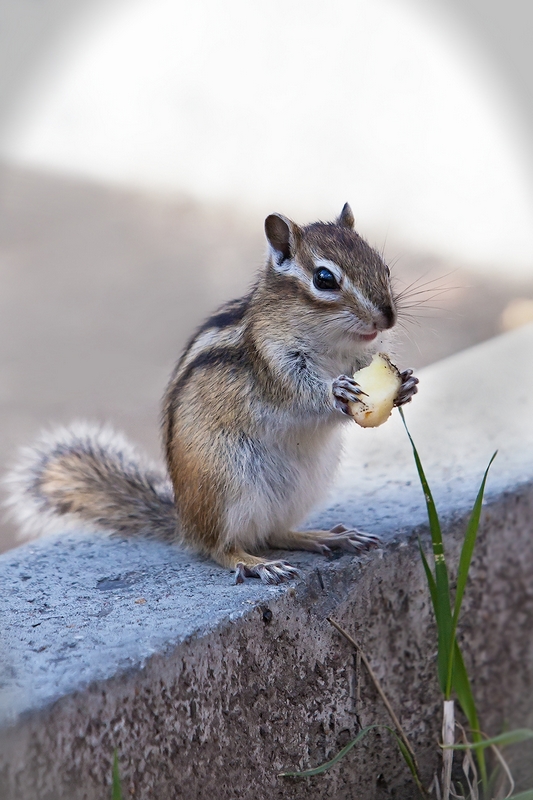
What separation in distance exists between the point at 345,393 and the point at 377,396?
81mm

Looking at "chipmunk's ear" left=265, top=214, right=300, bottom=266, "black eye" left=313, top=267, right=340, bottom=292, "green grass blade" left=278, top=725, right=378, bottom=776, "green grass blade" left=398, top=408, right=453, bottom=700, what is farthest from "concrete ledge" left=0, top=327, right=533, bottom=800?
"chipmunk's ear" left=265, top=214, right=300, bottom=266

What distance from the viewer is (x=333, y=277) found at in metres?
2.47

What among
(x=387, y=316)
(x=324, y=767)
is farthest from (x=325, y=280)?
(x=324, y=767)

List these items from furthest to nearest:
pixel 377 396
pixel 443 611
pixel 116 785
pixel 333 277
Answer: pixel 333 277, pixel 377 396, pixel 443 611, pixel 116 785

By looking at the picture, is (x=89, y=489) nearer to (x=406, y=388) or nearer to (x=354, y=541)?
(x=354, y=541)

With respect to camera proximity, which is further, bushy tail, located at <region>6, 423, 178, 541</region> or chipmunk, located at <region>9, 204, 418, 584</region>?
bushy tail, located at <region>6, 423, 178, 541</region>

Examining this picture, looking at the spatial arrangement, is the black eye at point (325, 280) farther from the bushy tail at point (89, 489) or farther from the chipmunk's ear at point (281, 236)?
the bushy tail at point (89, 489)

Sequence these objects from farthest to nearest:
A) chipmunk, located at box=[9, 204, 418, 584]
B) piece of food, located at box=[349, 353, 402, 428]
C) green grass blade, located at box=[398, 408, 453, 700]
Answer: chipmunk, located at box=[9, 204, 418, 584] → piece of food, located at box=[349, 353, 402, 428] → green grass blade, located at box=[398, 408, 453, 700]

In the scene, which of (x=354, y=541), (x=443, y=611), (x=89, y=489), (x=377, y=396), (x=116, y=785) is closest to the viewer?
(x=116, y=785)

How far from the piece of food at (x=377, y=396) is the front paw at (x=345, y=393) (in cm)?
1

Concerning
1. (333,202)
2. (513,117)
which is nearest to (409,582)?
(333,202)

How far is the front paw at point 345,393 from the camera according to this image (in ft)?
7.79

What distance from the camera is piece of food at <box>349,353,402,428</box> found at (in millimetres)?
2346

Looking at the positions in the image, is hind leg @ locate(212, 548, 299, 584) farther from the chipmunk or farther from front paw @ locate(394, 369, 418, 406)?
front paw @ locate(394, 369, 418, 406)
